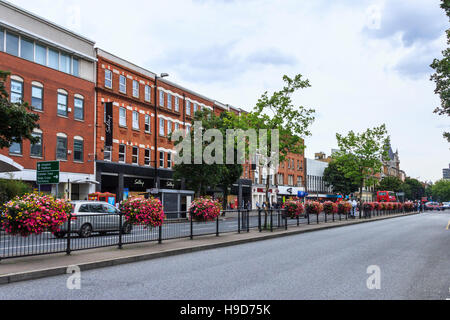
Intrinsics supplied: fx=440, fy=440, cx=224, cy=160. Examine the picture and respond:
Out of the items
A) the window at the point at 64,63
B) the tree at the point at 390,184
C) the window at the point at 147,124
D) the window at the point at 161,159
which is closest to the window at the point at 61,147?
the window at the point at 64,63

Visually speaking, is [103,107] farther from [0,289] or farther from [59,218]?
[0,289]

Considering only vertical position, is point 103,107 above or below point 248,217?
above

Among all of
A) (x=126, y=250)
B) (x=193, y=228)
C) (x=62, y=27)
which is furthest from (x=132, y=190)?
(x=126, y=250)

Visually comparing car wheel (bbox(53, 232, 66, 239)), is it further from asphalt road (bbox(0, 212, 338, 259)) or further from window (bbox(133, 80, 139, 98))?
window (bbox(133, 80, 139, 98))

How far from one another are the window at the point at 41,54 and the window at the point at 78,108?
3786mm

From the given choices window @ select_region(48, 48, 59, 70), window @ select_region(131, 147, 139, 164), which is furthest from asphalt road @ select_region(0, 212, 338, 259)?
window @ select_region(131, 147, 139, 164)

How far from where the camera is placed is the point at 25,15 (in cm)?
3102

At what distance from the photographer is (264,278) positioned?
8344 millimetres

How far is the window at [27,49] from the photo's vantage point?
3098 cm

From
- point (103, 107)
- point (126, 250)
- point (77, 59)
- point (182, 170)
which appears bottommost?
point (126, 250)

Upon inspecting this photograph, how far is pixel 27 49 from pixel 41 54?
1225 millimetres

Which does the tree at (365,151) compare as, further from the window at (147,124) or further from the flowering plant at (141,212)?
the flowering plant at (141,212)
